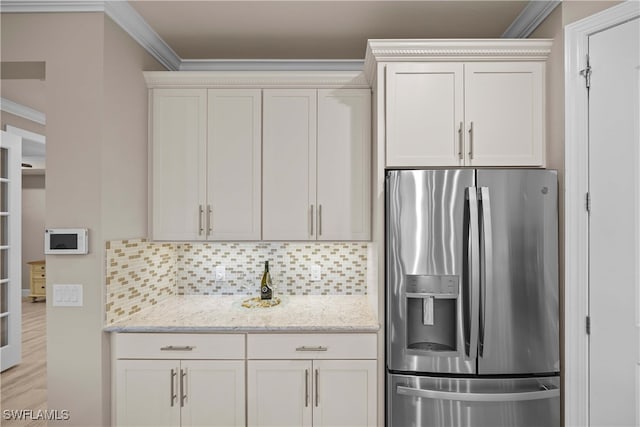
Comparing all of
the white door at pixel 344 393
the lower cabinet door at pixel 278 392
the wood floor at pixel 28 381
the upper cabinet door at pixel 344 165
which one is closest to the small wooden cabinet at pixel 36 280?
the wood floor at pixel 28 381

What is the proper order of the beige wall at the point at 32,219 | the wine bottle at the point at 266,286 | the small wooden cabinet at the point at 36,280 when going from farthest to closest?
the beige wall at the point at 32,219, the small wooden cabinet at the point at 36,280, the wine bottle at the point at 266,286

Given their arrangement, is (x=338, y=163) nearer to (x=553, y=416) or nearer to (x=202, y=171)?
(x=202, y=171)

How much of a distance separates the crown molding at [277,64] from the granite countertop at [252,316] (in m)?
1.73

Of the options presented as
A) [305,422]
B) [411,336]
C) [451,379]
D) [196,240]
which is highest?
[196,240]

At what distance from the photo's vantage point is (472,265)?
6.16 ft

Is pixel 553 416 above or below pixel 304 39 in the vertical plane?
below

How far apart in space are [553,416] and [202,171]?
244cm

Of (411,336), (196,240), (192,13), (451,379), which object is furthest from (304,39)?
(451,379)

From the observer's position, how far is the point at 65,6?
1996 mm

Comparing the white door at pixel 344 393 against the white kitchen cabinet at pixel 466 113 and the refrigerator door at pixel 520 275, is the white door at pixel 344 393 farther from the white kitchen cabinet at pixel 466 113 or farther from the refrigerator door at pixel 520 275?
the white kitchen cabinet at pixel 466 113

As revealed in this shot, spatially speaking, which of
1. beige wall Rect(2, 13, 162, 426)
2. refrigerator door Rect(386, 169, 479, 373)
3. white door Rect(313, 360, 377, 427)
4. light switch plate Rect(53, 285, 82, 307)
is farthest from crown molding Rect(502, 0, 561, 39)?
light switch plate Rect(53, 285, 82, 307)

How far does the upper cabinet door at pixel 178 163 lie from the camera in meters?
2.42

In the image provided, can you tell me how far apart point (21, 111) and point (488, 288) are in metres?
4.91

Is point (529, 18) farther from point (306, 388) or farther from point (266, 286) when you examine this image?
point (306, 388)
